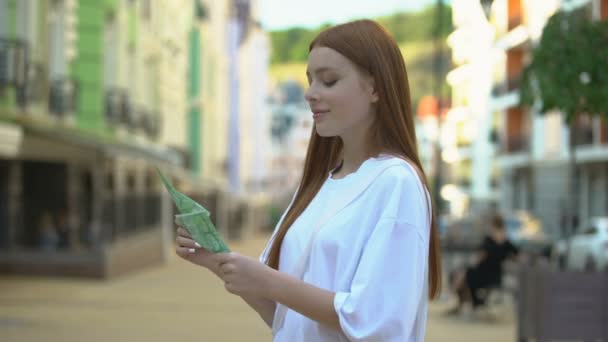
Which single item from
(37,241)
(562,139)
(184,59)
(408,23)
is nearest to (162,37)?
(184,59)

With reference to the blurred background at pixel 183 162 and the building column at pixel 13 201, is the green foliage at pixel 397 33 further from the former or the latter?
the building column at pixel 13 201

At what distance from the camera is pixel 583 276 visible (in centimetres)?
1160

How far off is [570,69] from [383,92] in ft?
A: 34.8

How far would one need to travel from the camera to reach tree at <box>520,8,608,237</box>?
498 inches

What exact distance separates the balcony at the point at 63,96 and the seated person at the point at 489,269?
11273 mm

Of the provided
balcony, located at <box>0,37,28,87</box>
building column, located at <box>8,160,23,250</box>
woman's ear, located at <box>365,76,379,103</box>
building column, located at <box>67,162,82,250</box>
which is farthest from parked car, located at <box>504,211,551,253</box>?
woman's ear, located at <box>365,76,379,103</box>

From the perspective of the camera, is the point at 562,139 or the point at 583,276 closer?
the point at 583,276

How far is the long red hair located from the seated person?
14.4m

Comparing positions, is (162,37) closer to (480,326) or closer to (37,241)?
(37,241)

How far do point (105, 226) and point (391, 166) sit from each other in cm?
2571

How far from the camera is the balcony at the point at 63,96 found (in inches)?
995

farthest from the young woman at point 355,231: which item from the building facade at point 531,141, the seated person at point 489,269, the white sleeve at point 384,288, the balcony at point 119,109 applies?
the building facade at point 531,141

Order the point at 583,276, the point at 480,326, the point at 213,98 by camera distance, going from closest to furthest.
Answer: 1. the point at 583,276
2. the point at 480,326
3. the point at 213,98

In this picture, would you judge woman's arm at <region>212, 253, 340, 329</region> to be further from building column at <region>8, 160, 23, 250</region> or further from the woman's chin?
building column at <region>8, 160, 23, 250</region>
